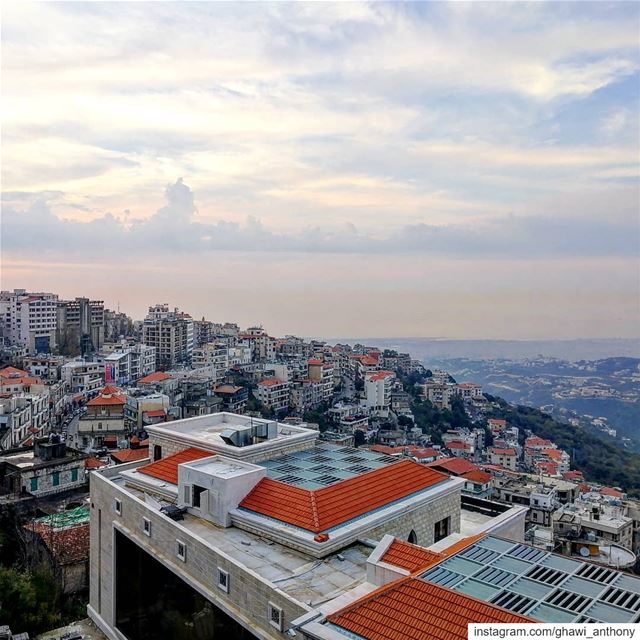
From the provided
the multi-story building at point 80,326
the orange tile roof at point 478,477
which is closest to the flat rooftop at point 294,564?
the orange tile roof at point 478,477

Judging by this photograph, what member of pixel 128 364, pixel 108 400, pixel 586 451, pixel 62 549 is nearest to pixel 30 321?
pixel 128 364

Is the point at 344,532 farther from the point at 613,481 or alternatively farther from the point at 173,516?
the point at 613,481

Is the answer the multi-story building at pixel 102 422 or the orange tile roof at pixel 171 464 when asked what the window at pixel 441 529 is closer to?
the orange tile roof at pixel 171 464

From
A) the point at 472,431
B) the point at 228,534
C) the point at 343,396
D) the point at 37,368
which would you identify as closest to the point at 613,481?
the point at 472,431

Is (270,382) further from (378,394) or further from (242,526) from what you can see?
(242,526)

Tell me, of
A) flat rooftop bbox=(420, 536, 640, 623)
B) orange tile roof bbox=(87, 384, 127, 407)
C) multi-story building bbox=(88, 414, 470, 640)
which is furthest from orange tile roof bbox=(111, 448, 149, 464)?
flat rooftop bbox=(420, 536, 640, 623)

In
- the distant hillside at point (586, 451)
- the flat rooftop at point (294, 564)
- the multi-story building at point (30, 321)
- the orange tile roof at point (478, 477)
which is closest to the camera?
the flat rooftop at point (294, 564)

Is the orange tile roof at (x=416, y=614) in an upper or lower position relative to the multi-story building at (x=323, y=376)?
upper
